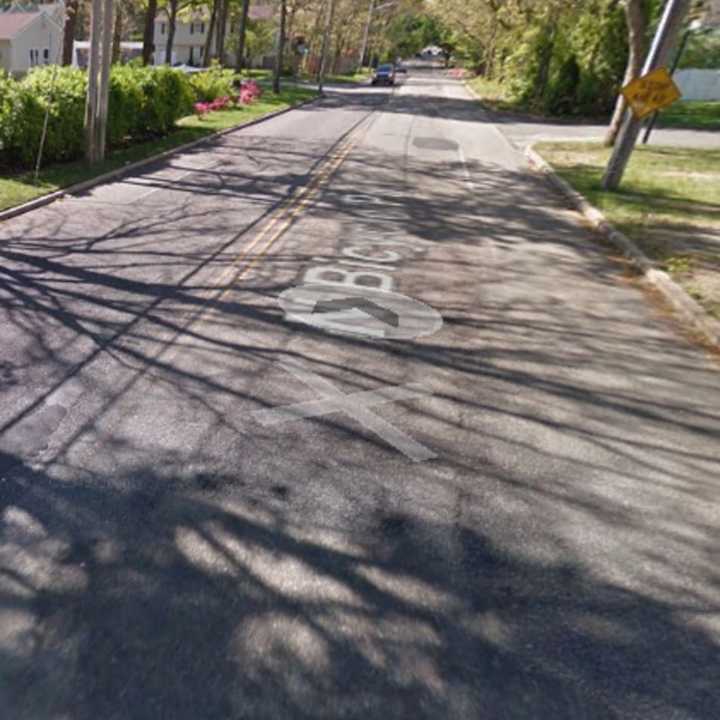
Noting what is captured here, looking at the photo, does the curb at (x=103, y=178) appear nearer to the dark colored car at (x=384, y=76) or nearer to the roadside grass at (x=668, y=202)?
the roadside grass at (x=668, y=202)

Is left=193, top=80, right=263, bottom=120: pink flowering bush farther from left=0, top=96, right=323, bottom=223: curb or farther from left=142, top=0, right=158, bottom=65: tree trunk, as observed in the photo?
left=142, top=0, right=158, bottom=65: tree trunk

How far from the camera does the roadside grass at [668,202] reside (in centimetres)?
835

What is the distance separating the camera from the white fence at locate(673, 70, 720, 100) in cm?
3612

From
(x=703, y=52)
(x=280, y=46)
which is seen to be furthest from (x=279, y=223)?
(x=703, y=52)

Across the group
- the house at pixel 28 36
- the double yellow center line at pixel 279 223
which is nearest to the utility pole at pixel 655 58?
the double yellow center line at pixel 279 223

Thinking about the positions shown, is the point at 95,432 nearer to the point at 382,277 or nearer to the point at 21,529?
the point at 21,529

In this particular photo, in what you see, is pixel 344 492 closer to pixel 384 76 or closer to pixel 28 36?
pixel 28 36

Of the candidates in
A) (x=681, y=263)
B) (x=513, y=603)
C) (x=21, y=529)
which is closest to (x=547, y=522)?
(x=513, y=603)

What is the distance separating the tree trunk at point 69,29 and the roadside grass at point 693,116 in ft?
77.4

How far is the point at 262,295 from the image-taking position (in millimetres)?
6535

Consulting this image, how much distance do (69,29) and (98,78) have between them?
9.65m

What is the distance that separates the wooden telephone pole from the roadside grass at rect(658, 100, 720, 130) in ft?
76.9

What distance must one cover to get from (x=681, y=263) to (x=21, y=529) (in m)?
8.76

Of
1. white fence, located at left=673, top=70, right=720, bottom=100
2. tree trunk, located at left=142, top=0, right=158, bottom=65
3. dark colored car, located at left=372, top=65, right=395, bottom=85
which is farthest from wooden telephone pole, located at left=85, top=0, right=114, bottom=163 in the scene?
dark colored car, located at left=372, top=65, right=395, bottom=85
